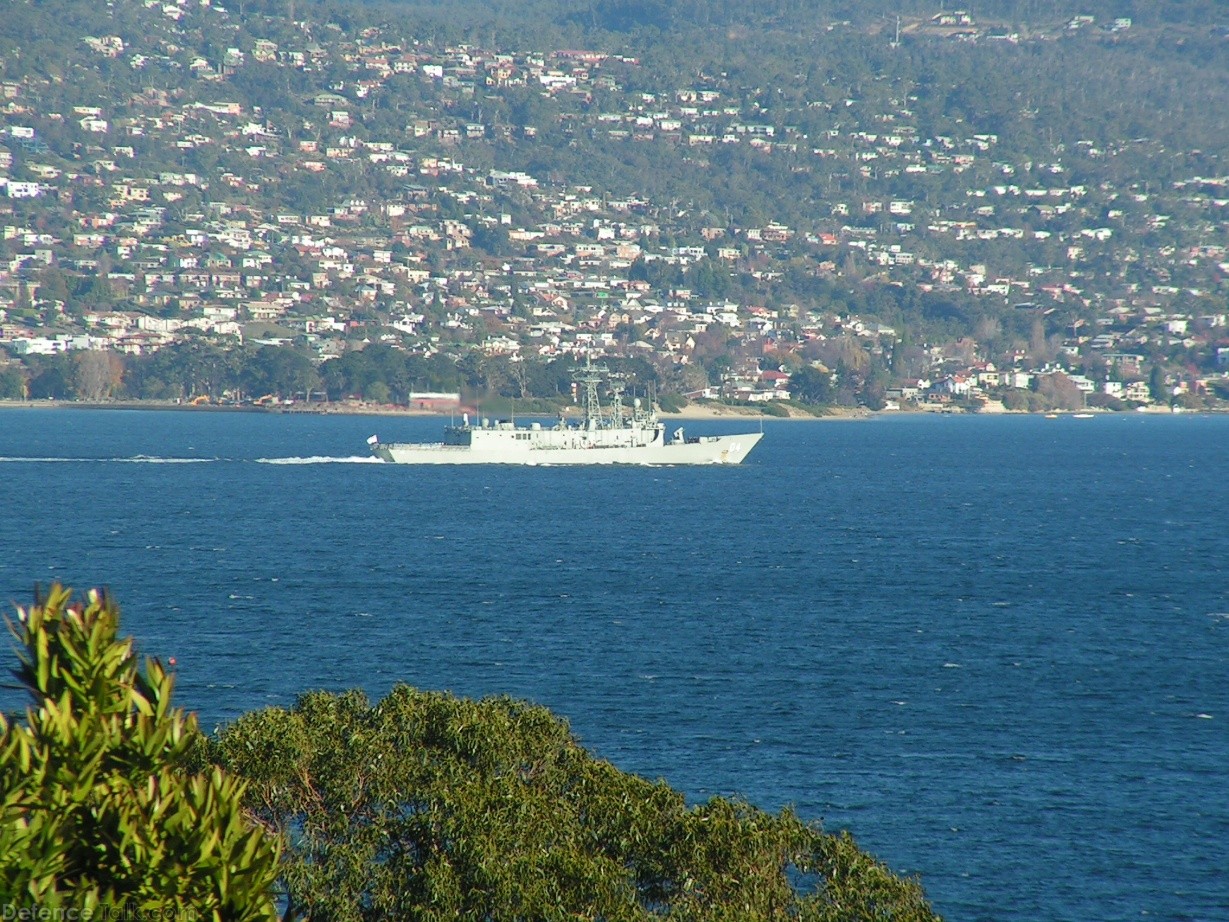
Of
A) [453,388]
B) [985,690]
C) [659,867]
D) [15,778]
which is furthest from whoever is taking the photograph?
[453,388]

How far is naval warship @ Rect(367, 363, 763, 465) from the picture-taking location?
320ft

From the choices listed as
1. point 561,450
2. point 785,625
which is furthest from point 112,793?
point 561,450

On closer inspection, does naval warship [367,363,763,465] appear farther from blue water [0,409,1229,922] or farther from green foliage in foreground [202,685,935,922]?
green foliage in foreground [202,685,935,922]

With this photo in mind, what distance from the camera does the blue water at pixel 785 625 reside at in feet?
82.8

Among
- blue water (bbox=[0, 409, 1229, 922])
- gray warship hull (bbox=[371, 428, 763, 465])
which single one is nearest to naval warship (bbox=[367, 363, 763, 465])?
gray warship hull (bbox=[371, 428, 763, 465])

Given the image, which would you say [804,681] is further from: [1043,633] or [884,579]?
[884,579]

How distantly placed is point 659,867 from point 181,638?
1017 inches

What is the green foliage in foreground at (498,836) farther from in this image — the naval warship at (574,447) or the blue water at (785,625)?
the naval warship at (574,447)

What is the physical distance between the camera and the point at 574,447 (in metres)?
101

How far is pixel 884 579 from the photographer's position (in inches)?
2056

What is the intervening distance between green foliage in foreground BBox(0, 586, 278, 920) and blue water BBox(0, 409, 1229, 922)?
49.5ft

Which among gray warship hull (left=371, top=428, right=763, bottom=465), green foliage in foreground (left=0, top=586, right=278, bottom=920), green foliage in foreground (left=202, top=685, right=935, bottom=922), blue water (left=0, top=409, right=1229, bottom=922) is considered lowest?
blue water (left=0, top=409, right=1229, bottom=922)

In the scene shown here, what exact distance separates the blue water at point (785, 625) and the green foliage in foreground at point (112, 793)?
1508 cm

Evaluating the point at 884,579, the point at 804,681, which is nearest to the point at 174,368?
the point at 884,579
